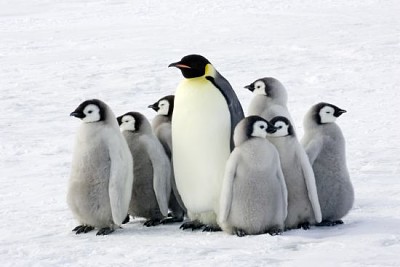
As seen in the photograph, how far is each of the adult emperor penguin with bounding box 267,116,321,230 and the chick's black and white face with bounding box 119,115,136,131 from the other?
0.98m

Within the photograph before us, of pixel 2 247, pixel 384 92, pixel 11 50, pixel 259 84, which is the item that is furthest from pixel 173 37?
pixel 2 247

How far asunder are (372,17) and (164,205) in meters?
13.7

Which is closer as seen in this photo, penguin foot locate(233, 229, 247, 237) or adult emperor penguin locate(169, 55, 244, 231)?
penguin foot locate(233, 229, 247, 237)

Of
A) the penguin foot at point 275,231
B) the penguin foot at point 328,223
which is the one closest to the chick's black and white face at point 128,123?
the penguin foot at point 275,231

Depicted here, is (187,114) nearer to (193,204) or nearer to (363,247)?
(193,204)

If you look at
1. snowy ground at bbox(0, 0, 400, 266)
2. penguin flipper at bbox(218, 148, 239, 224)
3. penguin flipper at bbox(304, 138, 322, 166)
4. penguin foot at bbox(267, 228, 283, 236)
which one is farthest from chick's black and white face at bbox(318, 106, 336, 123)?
penguin foot at bbox(267, 228, 283, 236)

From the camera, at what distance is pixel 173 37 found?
16750mm

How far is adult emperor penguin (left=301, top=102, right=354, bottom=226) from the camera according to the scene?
17.3 feet

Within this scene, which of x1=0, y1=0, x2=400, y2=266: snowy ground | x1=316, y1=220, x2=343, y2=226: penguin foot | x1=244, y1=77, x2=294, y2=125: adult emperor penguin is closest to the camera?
x1=0, y1=0, x2=400, y2=266: snowy ground

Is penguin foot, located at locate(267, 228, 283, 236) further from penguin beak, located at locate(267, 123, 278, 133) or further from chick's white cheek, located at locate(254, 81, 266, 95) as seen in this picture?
chick's white cheek, located at locate(254, 81, 266, 95)

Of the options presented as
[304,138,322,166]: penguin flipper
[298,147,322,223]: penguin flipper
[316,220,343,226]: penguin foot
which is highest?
[304,138,322,166]: penguin flipper

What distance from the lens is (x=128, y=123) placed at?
5512 mm

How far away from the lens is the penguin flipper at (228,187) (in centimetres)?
484

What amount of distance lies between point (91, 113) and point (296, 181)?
4.46ft
